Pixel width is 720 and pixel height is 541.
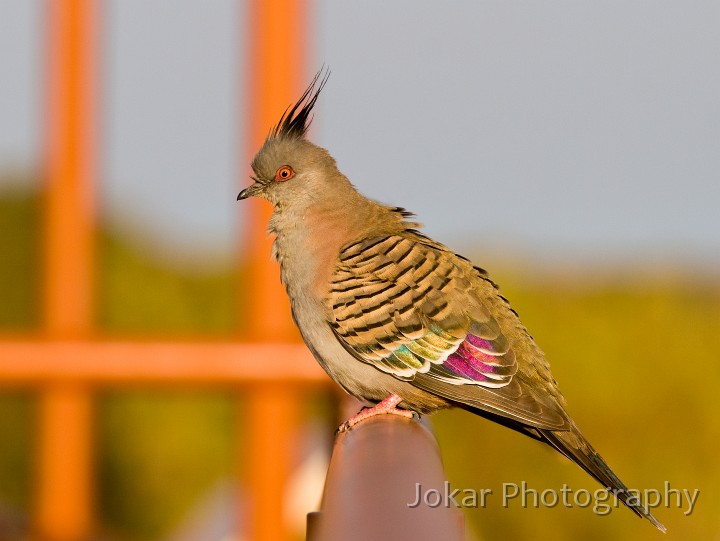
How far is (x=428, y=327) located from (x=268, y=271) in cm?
300

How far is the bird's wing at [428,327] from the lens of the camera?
4516 mm

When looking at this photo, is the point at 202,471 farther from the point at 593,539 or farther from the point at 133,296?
the point at 593,539

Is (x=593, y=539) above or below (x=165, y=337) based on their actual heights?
below

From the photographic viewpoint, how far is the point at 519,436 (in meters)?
10.5

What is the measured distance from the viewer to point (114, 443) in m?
13.8

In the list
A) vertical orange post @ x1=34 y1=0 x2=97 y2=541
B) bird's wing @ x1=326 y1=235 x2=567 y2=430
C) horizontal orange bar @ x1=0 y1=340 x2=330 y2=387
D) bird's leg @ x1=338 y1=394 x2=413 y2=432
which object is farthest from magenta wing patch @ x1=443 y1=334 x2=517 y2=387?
vertical orange post @ x1=34 y1=0 x2=97 y2=541

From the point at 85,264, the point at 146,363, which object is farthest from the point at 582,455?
the point at 85,264

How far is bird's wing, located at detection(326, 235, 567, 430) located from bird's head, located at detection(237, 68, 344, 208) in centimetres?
40

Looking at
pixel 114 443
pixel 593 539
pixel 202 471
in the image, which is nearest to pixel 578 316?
pixel 593 539

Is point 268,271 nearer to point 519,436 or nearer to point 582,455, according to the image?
point 582,455

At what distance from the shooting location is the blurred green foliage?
402 inches

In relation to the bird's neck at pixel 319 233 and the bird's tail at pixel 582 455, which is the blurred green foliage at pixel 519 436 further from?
the bird's tail at pixel 582 455

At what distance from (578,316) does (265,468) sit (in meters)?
5.13

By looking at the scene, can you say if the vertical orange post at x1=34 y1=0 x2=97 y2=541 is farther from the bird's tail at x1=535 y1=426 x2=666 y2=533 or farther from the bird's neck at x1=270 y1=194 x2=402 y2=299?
the bird's tail at x1=535 y1=426 x2=666 y2=533
